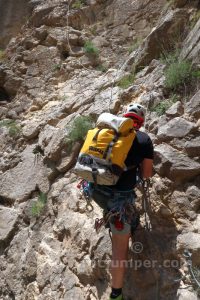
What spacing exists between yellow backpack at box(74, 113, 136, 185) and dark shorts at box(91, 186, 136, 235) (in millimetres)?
198

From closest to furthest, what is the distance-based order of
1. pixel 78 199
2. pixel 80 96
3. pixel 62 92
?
1. pixel 78 199
2. pixel 80 96
3. pixel 62 92

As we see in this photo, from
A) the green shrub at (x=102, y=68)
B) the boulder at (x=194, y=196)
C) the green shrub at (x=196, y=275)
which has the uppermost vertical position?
the green shrub at (x=102, y=68)

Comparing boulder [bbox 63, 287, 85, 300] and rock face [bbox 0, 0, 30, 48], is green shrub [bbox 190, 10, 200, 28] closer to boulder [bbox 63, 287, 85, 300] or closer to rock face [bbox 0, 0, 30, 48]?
boulder [bbox 63, 287, 85, 300]

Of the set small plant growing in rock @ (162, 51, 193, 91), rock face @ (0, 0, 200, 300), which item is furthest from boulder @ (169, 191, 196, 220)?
small plant growing in rock @ (162, 51, 193, 91)

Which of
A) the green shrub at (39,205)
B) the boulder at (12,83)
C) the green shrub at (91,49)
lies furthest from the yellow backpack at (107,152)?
the boulder at (12,83)

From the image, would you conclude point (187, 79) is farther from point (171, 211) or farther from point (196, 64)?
point (171, 211)

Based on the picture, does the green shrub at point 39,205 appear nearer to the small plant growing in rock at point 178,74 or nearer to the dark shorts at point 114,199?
the dark shorts at point 114,199

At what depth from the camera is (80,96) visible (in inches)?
323

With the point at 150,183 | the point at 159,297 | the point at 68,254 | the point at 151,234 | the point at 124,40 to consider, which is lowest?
the point at 68,254

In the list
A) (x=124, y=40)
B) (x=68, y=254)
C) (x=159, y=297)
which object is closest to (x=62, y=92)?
(x=124, y=40)

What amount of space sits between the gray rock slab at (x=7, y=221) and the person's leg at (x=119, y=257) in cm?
303

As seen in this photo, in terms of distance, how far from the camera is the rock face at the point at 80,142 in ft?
16.2

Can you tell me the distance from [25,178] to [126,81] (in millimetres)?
2477

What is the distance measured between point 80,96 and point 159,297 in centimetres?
452
